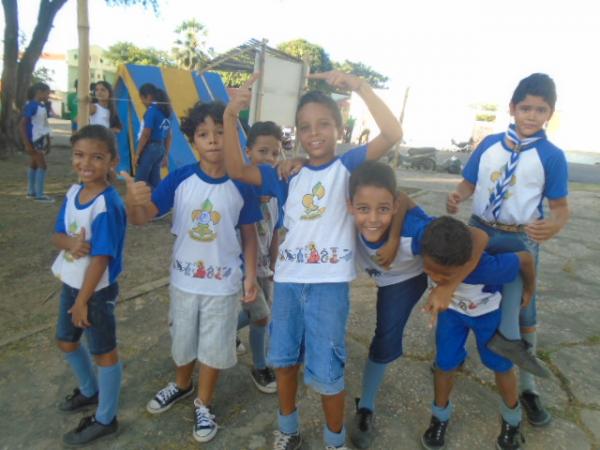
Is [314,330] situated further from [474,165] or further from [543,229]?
[474,165]

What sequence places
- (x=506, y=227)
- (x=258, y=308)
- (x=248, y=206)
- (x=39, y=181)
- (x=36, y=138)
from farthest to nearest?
1. (x=36, y=138)
2. (x=39, y=181)
3. (x=258, y=308)
4. (x=506, y=227)
5. (x=248, y=206)

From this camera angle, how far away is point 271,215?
8.86ft

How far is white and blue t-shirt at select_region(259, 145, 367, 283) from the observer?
6.23 feet

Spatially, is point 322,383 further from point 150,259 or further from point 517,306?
point 150,259

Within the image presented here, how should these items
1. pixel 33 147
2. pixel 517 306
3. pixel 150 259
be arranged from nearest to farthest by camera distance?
pixel 517 306 → pixel 150 259 → pixel 33 147

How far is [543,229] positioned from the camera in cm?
216

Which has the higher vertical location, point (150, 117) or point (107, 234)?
point (150, 117)

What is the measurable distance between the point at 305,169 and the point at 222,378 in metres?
1.44

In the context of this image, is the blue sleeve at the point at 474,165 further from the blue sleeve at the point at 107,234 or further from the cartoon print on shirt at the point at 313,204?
the blue sleeve at the point at 107,234

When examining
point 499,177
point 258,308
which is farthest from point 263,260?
point 499,177

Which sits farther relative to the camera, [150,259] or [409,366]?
[150,259]

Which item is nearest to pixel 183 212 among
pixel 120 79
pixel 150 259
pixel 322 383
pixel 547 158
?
pixel 322 383

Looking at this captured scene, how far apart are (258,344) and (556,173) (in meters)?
1.87

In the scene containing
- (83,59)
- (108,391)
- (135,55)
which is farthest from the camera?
(135,55)
